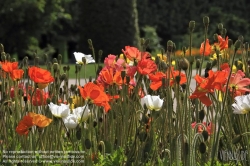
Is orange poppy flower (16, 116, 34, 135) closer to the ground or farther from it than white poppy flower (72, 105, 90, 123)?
closer to the ground

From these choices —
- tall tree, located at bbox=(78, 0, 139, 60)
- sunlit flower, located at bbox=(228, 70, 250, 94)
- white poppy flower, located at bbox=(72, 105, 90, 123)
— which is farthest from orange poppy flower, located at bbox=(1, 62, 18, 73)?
tall tree, located at bbox=(78, 0, 139, 60)

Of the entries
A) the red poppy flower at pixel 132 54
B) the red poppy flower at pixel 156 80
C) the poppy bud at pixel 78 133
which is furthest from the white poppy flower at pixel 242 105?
the red poppy flower at pixel 132 54

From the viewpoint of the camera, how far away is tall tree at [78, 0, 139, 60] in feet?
56.2

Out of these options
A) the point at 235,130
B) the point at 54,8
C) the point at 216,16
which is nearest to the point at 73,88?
the point at 235,130

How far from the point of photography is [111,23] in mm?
17297

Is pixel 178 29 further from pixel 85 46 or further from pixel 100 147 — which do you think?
pixel 100 147

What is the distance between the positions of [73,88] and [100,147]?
3.85ft

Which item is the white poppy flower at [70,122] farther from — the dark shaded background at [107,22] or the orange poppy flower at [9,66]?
the dark shaded background at [107,22]

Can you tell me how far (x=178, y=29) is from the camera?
2350cm

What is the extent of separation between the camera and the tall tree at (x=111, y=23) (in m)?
17.1

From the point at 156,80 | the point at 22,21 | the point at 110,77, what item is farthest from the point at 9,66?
the point at 22,21

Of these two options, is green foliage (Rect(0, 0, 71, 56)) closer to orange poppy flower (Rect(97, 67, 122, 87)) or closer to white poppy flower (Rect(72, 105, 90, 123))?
orange poppy flower (Rect(97, 67, 122, 87))

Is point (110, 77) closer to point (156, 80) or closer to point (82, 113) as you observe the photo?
point (156, 80)

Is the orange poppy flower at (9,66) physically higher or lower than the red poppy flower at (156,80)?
higher
